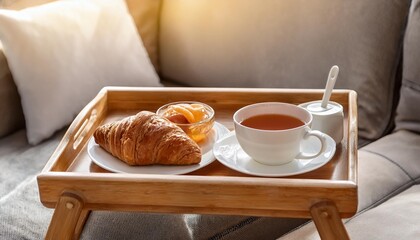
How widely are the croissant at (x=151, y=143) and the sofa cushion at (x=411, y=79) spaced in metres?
0.66

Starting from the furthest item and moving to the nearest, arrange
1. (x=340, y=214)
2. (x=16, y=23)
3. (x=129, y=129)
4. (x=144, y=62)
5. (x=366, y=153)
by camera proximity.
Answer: (x=144, y=62), (x=16, y=23), (x=366, y=153), (x=129, y=129), (x=340, y=214)

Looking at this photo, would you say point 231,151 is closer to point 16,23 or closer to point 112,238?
point 112,238

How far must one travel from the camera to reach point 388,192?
1265 millimetres

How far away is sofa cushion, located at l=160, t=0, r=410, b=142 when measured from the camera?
4.65ft

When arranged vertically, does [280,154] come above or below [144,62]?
above

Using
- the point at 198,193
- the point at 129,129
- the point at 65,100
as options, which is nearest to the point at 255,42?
the point at 65,100

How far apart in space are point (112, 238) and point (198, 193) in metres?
0.29

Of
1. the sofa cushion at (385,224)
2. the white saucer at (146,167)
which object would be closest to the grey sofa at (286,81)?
the sofa cushion at (385,224)

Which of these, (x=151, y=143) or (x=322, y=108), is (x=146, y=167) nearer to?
(x=151, y=143)

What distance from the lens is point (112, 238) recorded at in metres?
1.12

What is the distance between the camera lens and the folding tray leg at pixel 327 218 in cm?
88

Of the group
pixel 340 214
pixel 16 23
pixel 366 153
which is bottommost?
pixel 366 153

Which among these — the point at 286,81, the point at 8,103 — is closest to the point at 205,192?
the point at 286,81

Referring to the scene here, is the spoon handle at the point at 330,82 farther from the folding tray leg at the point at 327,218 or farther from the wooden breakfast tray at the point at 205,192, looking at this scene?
the folding tray leg at the point at 327,218
